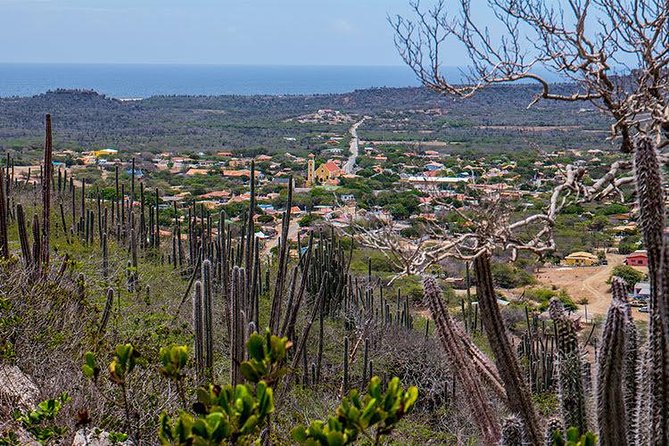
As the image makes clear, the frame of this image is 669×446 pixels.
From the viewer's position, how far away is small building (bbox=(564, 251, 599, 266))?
21109 millimetres

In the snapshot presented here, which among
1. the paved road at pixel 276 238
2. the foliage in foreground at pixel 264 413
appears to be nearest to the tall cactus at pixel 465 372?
the foliage in foreground at pixel 264 413

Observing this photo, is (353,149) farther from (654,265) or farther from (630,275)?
(654,265)

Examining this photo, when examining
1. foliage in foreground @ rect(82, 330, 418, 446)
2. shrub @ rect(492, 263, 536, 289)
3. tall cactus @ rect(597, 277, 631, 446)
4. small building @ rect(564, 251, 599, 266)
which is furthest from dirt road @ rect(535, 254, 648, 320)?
foliage in foreground @ rect(82, 330, 418, 446)

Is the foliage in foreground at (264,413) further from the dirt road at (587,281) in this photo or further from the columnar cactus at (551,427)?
the dirt road at (587,281)

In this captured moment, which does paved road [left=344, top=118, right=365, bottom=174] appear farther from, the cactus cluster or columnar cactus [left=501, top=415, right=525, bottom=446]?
columnar cactus [left=501, top=415, right=525, bottom=446]

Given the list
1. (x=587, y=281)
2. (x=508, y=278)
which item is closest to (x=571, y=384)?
(x=587, y=281)

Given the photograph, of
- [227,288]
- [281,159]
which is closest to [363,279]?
[227,288]

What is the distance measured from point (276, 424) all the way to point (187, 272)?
733cm

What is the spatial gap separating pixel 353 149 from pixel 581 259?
92.0 ft

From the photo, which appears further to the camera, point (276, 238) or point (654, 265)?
point (276, 238)

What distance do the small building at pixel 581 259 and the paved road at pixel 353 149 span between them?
15607 millimetres

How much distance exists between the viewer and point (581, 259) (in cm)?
2112

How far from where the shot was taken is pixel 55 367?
4.40 metres

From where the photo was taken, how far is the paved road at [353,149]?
3744 centimetres
